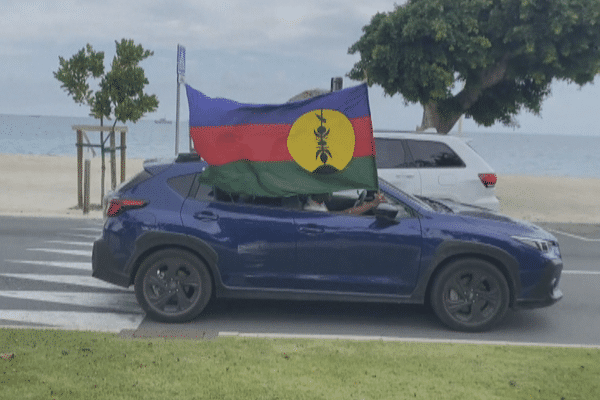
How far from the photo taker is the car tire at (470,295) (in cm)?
702

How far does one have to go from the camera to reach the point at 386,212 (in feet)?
22.8

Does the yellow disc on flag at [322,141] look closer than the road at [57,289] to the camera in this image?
Yes

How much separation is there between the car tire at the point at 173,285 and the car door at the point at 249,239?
0.22 m

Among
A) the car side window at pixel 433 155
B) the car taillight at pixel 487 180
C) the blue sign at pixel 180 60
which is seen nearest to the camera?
the car taillight at pixel 487 180

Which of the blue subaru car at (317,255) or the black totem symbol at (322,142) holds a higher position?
the black totem symbol at (322,142)

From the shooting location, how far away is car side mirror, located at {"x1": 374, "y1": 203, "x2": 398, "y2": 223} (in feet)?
22.7

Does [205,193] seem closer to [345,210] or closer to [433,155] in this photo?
[345,210]

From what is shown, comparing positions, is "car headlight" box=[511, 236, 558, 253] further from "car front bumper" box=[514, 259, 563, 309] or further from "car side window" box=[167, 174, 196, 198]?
"car side window" box=[167, 174, 196, 198]

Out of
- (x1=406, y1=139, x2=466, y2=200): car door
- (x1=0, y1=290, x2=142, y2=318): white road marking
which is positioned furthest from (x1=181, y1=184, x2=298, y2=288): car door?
(x1=406, y1=139, x2=466, y2=200): car door

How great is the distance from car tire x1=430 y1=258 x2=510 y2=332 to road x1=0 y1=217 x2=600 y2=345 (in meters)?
0.13

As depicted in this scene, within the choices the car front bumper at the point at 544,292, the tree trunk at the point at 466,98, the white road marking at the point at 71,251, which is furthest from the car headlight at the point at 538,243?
the tree trunk at the point at 466,98

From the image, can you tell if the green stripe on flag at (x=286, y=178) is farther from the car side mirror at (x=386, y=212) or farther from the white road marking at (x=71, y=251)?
the white road marking at (x=71, y=251)

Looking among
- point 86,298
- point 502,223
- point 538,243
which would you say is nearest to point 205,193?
point 86,298

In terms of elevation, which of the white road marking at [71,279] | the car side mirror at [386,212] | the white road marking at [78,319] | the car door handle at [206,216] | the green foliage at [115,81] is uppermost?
the green foliage at [115,81]
